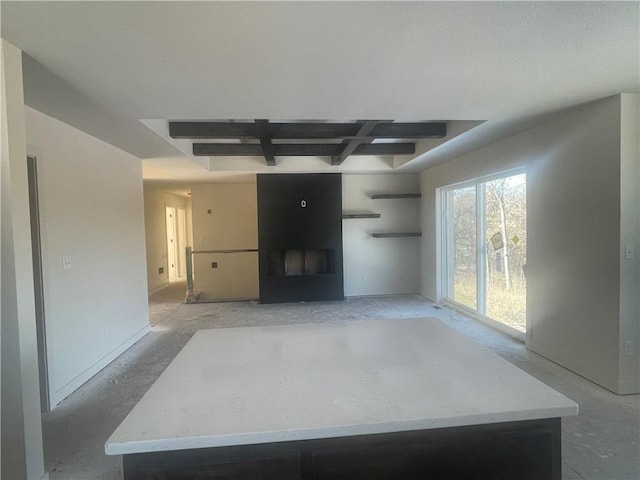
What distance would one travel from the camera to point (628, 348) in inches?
98.2

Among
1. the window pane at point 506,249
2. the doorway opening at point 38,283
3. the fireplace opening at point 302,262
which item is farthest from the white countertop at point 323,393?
the fireplace opening at point 302,262

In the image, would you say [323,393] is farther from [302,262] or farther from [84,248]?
[302,262]

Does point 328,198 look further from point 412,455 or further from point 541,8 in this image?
point 412,455

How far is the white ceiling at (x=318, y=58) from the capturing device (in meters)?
1.44

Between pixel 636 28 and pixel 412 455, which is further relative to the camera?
pixel 636 28

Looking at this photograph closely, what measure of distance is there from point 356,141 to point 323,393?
3.47 m

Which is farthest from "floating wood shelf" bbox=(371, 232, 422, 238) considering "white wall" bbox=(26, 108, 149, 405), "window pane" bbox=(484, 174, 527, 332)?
"white wall" bbox=(26, 108, 149, 405)

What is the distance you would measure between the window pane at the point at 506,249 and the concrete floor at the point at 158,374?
0.33m

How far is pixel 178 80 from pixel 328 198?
3757 millimetres

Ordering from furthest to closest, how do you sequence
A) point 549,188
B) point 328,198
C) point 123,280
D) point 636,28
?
1. point 328,198
2. point 123,280
3. point 549,188
4. point 636,28

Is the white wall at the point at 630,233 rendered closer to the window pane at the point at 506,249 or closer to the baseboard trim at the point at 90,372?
the window pane at the point at 506,249

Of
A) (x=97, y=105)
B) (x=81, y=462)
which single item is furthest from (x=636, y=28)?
(x=81, y=462)

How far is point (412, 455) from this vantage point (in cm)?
85

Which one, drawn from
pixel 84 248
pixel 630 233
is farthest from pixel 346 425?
pixel 84 248
